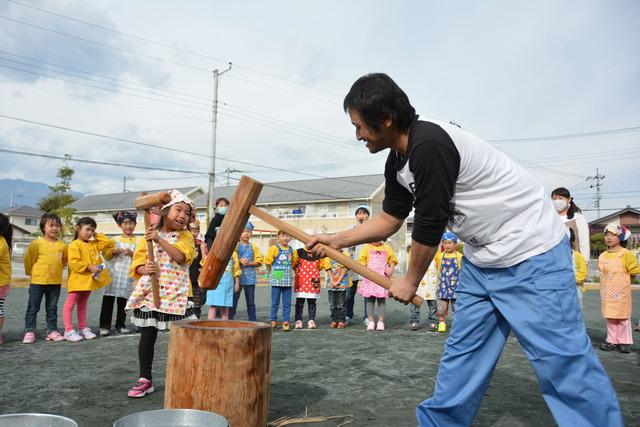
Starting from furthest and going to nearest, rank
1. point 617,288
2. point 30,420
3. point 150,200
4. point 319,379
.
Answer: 1. point 617,288
2. point 319,379
3. point 150,200
4. point 30,420

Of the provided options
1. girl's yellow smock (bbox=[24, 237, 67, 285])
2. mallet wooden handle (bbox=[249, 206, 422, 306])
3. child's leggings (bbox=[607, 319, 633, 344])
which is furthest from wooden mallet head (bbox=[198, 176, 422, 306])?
child's leggings (bbox=[607, 319, 633, 344])

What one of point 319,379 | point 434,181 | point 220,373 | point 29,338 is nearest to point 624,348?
point 319,379

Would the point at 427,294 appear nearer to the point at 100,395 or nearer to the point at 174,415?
the point at 100,395

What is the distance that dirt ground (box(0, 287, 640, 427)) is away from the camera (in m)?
3.45

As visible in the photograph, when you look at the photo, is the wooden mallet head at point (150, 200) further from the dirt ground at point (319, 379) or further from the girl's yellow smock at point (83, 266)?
the girl's yellow smock at point (83, 266)

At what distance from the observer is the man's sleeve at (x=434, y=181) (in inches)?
81.0

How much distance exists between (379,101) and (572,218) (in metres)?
4.63

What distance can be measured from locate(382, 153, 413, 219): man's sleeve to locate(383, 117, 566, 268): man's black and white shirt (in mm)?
313

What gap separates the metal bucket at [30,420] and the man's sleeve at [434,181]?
160 centimetres

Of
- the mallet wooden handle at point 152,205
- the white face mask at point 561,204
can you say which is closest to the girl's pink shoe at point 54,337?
the mallet wooden handle at point 152,205

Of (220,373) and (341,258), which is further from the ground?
(341,258)

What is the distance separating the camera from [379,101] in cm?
219

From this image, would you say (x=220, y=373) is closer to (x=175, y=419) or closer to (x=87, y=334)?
(x=175, y=419)

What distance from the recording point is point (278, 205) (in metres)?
40.6
